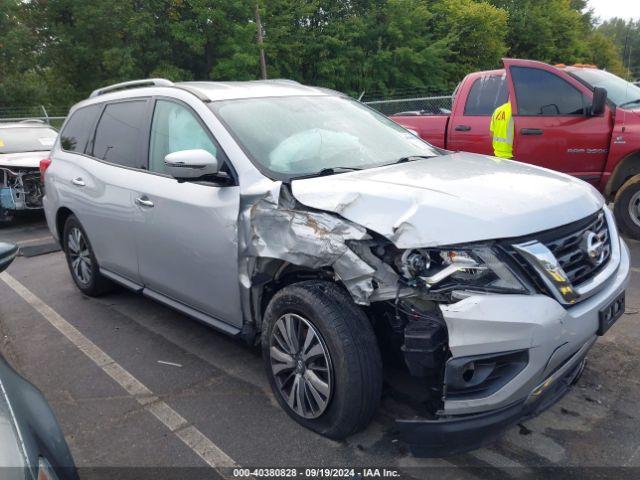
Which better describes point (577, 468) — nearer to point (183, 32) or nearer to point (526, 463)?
point (526, 463)

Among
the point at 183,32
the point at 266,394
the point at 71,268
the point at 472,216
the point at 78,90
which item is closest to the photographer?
the point at 472,216

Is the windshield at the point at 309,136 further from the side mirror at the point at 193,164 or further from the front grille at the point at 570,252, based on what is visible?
the front grille at the point at 570,252

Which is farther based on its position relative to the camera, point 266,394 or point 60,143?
point 60,143

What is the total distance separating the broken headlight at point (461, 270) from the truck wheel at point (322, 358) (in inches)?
15.2

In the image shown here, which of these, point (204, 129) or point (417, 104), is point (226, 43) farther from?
point (204, 129)

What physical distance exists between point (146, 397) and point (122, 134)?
6.64 ft

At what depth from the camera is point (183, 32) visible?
24031 millimetres

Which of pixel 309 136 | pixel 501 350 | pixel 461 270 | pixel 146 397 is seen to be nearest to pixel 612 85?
pixel 309 136

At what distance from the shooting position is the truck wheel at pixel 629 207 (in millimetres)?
5717

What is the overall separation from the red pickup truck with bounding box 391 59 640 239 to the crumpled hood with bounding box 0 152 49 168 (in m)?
7.00

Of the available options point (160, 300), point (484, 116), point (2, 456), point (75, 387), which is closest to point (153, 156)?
point (160, 300)

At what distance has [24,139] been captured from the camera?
948 centimetres

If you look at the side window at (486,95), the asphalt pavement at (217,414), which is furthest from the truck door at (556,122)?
the asphalt pavement at (217,414)

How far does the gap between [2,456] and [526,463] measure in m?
2.16
